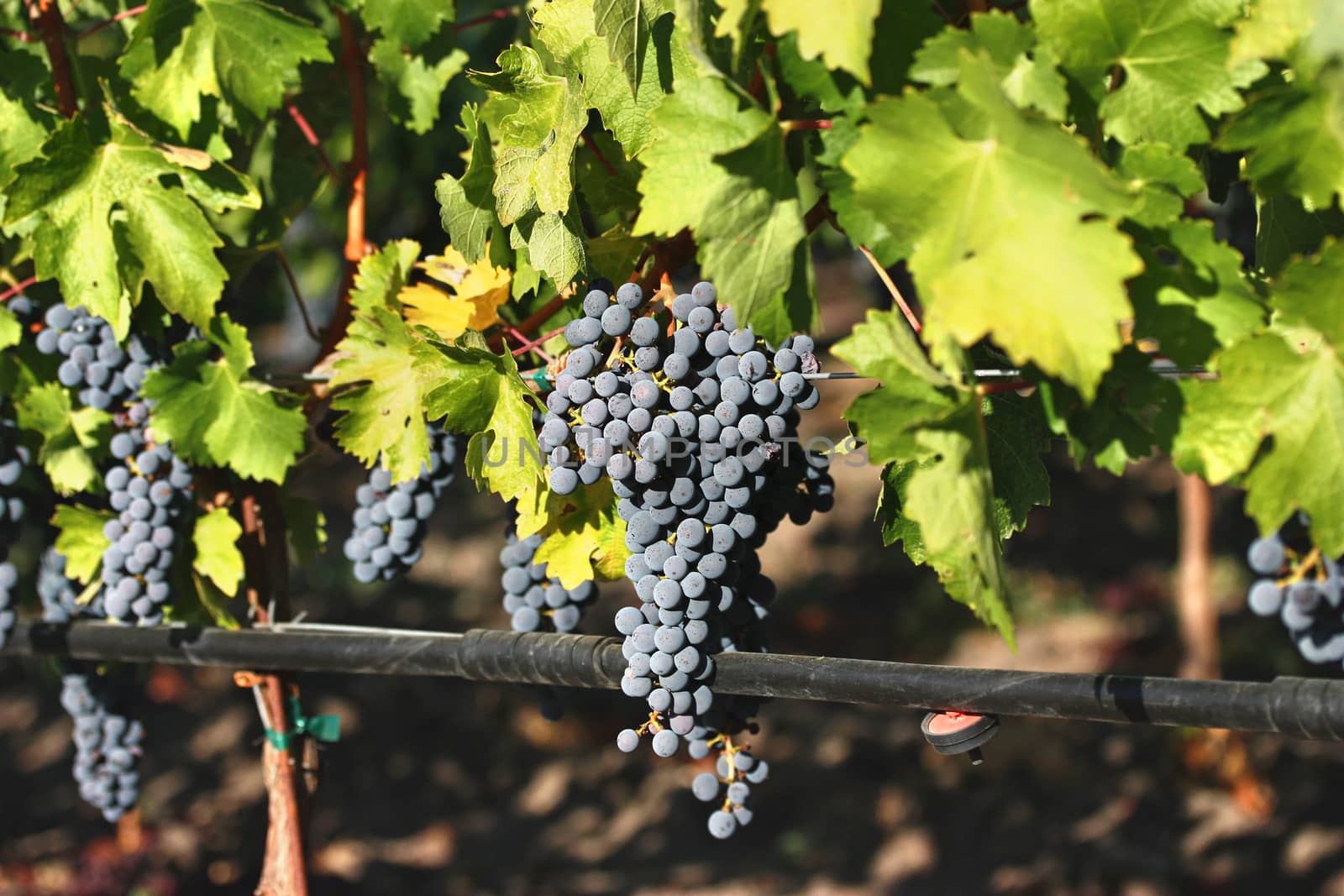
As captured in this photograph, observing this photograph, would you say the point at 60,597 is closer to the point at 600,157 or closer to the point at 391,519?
the point at 391,519

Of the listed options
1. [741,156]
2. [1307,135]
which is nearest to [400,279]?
[741,156]

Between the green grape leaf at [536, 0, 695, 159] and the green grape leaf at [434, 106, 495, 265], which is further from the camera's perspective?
the green grape leaf at [434, 106, 495, 265]

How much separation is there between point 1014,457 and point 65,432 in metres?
1.59

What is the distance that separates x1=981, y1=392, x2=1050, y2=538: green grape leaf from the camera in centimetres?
137

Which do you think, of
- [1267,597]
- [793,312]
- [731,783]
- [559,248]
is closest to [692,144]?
[793,312]

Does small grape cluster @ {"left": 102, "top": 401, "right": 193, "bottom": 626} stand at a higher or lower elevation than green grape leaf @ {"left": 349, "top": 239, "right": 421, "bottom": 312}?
lower

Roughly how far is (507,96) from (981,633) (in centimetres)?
467

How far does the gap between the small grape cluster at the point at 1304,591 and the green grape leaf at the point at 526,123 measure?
1.15 meters

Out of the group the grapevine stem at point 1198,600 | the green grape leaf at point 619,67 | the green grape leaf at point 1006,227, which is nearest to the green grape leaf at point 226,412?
the green grape leaf at point 619,67

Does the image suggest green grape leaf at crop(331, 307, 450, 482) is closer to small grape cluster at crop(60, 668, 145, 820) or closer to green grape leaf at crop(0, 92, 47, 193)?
green grape leaf at crop(0, 92, 47, 193)

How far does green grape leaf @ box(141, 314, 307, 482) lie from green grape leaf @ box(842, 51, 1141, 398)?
1182 millimetres

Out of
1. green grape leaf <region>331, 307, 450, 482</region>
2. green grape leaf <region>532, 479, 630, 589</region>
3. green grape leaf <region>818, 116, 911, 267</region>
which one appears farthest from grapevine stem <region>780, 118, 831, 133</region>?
green grape leaf <region>331, 307, 450, 482</region>

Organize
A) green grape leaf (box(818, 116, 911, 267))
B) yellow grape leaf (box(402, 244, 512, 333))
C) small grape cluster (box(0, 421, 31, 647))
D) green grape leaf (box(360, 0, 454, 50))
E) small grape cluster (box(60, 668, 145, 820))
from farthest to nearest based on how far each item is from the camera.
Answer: small grape cluster (box(60, 668, 145, 820))
small grape cluster (box(0, 421, 31, 647))
green grape leaf (box(360, 0, 454, 50))
yellow grape leaf (box(402, 244, 512, 333))
green grape leaf (box(818, 116, 911, 267))

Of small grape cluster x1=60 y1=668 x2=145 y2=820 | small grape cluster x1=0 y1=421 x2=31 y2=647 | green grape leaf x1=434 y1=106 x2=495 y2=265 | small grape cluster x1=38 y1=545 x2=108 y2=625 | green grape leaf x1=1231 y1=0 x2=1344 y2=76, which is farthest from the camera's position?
small grape cluster x1=60 y1=668 x2=145 y2=820
